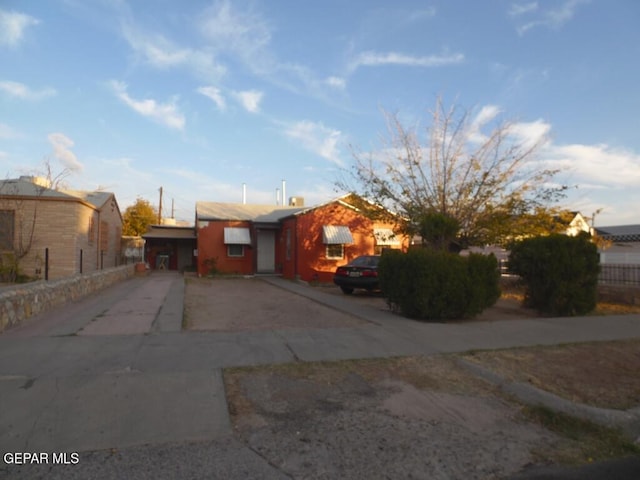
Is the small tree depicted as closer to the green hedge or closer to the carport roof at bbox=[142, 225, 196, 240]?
the carport roof at bbox=[142, 225, 196, 240]

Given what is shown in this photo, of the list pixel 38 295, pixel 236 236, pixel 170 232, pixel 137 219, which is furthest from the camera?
pixel 137 219

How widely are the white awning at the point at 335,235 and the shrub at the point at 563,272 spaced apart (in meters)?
10.9

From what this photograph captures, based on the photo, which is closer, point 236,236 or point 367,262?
point 367,262

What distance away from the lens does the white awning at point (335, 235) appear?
21.3 meters

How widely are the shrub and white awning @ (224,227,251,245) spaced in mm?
15683

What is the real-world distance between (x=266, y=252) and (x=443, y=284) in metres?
16.6

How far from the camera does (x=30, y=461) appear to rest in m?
3.50

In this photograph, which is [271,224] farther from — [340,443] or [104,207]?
[340,443]

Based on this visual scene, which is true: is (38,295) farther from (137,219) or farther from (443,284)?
(137,219)

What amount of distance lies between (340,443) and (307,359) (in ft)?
8.53

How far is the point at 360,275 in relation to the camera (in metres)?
15.3

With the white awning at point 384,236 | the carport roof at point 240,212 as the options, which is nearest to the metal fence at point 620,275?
the white awning at point 384,236

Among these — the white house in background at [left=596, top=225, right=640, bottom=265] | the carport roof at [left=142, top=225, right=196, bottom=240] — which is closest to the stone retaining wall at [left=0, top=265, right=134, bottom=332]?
the carport roof at [left=142, top=225, right=196, bottom=240]

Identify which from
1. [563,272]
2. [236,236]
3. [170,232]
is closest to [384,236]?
[236,236]
